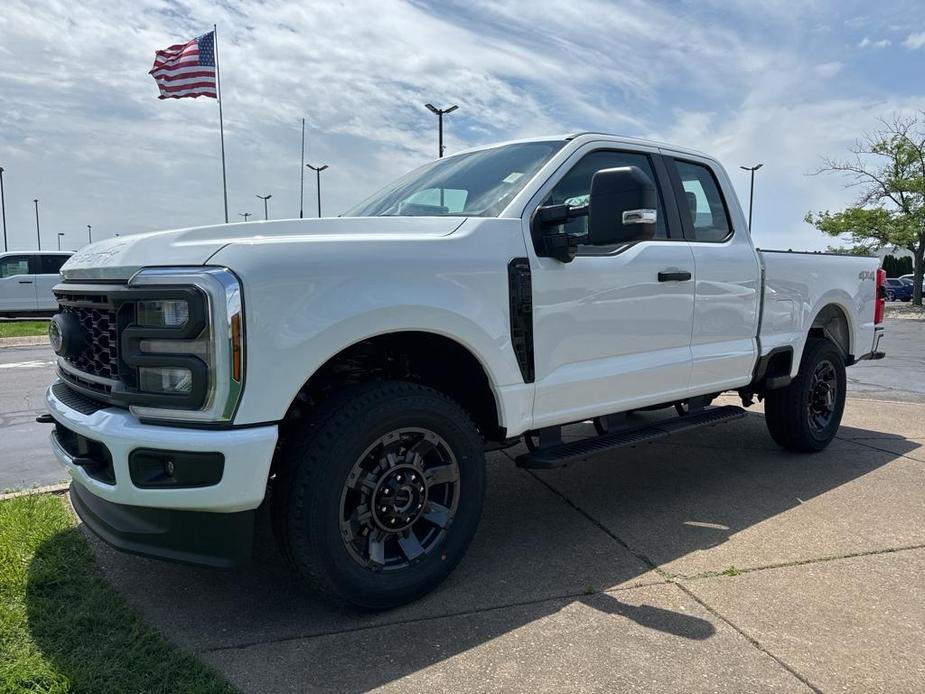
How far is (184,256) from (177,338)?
0.33 metres

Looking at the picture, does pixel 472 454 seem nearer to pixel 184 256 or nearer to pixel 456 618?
pixel 456 618

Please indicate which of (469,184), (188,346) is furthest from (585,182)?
(188,346)

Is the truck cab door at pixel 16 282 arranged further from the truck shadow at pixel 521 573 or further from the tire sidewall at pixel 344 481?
the tire sidewall at pixel 344 481

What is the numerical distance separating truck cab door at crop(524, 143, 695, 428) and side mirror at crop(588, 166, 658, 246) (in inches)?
12.1

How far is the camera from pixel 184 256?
2.58m

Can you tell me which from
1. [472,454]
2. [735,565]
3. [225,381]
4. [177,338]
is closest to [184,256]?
[177,338]

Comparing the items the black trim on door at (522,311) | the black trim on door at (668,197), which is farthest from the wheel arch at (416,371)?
the black trim on door at (668,197)

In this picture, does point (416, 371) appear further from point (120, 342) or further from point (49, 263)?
point (49, 263)

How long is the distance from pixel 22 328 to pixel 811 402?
17380mm

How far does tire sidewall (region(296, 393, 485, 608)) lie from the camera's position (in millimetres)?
2652

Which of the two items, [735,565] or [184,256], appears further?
[735,565]

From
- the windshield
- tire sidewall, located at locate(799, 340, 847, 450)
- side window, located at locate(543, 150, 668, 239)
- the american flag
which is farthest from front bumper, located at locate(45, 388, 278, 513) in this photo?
the american flag

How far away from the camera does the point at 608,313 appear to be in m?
3.64

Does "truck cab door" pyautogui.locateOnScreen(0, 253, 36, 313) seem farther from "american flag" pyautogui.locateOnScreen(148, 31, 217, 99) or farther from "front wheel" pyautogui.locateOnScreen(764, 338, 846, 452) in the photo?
"front wheel" pyautogui.locateOnScreen(764, 338, 846, 452)
